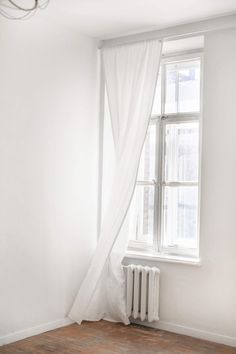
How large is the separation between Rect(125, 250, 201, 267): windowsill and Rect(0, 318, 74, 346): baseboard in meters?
0.96

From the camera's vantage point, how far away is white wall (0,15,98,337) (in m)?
4.68

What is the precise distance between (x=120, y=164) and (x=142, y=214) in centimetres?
69

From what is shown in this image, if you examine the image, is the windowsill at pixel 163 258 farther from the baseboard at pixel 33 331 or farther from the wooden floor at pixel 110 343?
the baseboard at pixel 33 331

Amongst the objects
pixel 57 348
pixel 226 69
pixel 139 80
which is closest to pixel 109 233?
pixel 57 348

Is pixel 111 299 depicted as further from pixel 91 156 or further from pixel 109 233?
pixel 91 156

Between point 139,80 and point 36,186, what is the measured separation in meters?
1.51

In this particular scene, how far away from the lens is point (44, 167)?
5.05 metres

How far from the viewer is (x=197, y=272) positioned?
5004 millimetres

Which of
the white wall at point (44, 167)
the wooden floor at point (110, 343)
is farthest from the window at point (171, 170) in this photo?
the wooden floor at point (110, 343)

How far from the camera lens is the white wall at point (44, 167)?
4684 mm

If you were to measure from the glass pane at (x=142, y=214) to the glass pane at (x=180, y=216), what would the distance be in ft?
0.62

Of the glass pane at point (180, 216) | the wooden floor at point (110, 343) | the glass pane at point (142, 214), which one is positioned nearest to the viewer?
the wooden floor at point (110, 343)

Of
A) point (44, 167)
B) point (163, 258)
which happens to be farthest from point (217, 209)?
point (44, 167)

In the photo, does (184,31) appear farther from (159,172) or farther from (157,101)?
(159,172)
